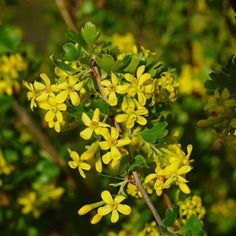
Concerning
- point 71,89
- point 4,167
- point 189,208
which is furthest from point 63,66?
point 4,167

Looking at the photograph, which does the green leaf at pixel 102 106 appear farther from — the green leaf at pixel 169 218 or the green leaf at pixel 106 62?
the green leaf at pixel 169 218

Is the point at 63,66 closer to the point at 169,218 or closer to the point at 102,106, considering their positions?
the point at 102,106

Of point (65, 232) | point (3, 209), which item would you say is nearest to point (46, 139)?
point (3, 209)

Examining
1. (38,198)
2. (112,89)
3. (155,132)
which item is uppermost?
(112,89)

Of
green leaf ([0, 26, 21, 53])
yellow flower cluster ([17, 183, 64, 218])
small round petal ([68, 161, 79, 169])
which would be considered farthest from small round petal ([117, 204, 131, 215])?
yellow flower cluster ([17, 183, 64, 218])

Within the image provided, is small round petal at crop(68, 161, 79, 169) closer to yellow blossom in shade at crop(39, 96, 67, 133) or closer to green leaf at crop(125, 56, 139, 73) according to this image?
yellow blossom in shade at crop(39, 96, 67, 133)

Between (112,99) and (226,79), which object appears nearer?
(112,99)

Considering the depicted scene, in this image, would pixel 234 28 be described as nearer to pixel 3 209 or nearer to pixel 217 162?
pixel 217 162
